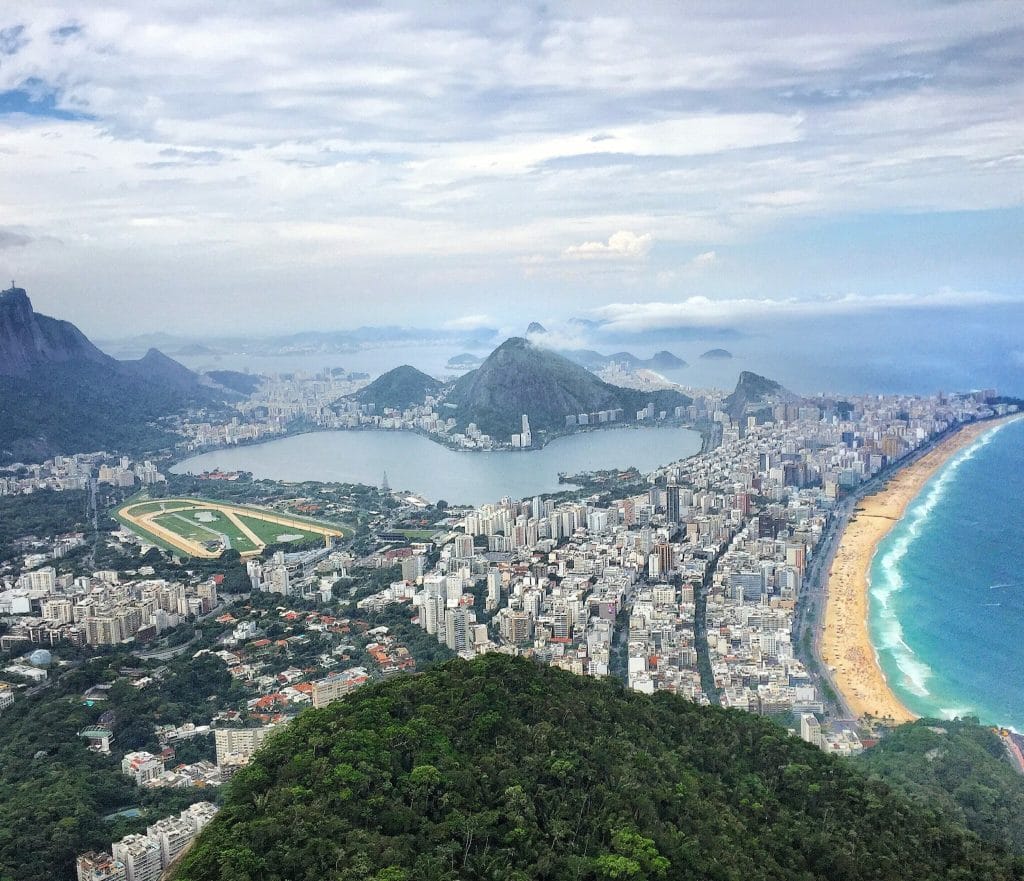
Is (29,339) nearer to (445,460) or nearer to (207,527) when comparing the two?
(445,460)

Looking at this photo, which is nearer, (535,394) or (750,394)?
(750,394)

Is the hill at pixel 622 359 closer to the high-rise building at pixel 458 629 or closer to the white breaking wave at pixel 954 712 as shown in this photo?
the high-rise building at pixel 458 629

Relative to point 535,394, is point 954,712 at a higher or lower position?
lower

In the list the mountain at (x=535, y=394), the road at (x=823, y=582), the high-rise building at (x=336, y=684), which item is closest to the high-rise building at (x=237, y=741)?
the high-rise building at (x=336, y=684)

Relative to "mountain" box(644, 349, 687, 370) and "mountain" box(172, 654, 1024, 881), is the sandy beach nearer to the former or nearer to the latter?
"mountain" box(172, 654, 1024, 881)

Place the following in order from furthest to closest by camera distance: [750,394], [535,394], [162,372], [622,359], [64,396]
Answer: [622,359], [162,372], [535,394], [64,396], [750,394]

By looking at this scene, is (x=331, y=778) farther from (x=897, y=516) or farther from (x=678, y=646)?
(x=897, y=516)

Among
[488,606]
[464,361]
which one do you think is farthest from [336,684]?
[464,361]

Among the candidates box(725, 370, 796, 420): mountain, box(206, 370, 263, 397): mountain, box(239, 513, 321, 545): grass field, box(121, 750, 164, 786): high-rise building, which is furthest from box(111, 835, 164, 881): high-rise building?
box(206, 370, 263, 397): mountain
